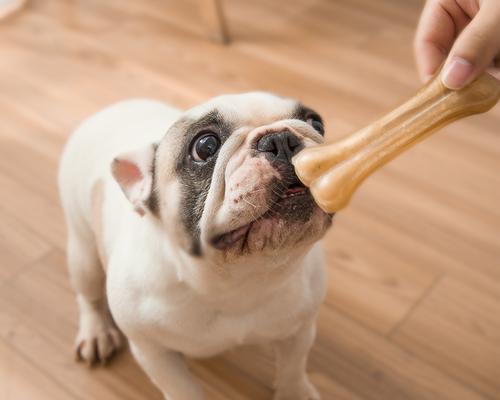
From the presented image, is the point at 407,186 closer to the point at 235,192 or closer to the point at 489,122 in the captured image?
the point at 489,122

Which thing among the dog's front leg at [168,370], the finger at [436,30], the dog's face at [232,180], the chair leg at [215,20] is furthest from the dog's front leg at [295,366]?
the chair leg at [215,20]

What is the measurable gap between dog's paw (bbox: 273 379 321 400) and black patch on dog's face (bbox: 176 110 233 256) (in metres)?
0.48

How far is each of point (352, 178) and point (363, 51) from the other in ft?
5.42

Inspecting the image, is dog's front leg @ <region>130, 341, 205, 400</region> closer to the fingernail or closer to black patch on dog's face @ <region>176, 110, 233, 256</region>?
black patch on dog's face @ <region>176, 110, 233, 256</region>

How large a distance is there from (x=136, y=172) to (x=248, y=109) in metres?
0.20

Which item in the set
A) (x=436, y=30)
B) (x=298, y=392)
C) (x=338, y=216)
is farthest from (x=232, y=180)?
(x=338, y=216)

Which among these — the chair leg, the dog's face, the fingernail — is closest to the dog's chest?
the dog's face

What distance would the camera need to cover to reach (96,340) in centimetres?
135

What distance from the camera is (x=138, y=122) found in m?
1.25

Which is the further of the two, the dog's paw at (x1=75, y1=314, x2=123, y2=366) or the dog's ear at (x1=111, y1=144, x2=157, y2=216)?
the dog's paw at (x1=75, y1=314, x2=123, y2=366)

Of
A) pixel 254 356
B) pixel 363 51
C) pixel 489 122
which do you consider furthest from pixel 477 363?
pixel 363 51

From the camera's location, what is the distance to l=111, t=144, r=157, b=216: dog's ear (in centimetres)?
96

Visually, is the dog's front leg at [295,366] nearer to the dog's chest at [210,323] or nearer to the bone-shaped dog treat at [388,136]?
the dog's chest at [210,323]

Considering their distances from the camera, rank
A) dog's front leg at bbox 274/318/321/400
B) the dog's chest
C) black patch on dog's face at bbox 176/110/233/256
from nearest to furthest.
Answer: black patch on dog's face at bbox 176/110/233/256 < the dog's chest < dog's front leg at bbox 274/318/321/400
